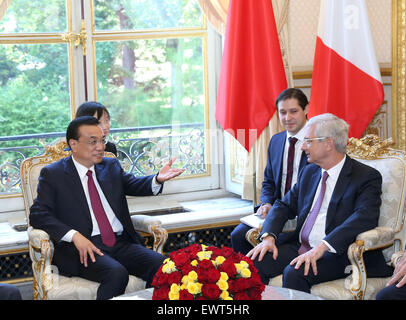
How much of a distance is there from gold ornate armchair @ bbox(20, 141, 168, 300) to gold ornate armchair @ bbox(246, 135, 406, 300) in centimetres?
66

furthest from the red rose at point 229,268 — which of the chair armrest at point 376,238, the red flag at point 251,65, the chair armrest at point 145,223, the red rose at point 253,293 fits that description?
the red flag at point 251,65

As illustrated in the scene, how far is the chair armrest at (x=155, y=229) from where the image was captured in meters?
3.68

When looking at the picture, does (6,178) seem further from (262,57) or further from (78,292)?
(262,57)

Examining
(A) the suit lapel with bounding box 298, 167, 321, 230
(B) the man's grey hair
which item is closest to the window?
(A) the suit lapel with bounding box 298, 167, 321, 230

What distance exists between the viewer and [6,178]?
4.61 m

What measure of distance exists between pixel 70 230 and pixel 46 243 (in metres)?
0.15

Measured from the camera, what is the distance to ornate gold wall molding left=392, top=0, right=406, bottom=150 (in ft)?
16.3

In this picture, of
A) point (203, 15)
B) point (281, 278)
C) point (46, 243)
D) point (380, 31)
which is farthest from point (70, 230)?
point (380, 31)

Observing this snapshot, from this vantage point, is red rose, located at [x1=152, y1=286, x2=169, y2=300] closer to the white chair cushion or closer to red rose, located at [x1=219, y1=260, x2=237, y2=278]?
red rose, located at [x1=219, y1=260, x2=237, y2=278]

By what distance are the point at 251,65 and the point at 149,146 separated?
1.14 metres

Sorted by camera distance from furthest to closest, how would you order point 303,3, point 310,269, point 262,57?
point 303,3 → point 262,57 → point 310,269

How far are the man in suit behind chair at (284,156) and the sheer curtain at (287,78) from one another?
0.66 m

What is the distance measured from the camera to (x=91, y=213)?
355cm
